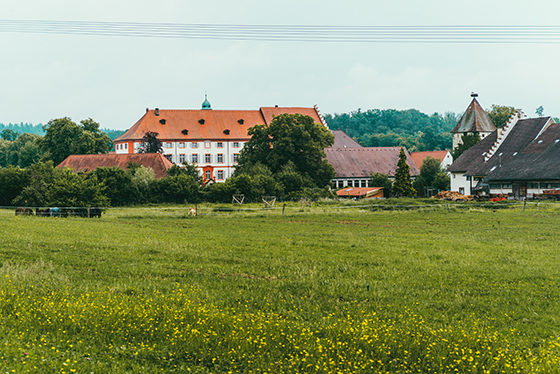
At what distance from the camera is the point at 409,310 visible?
12.4m

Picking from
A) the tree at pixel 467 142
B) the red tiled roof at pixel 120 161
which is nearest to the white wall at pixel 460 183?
the tree at pixel 467 142

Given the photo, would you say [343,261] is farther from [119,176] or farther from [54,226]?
[119,176]

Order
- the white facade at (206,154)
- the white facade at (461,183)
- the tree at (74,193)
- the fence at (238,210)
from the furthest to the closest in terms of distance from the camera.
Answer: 1. the white facade at (206,154)
2. the white facade at (461,183)
3. the tree at (74,193)
4. the fence at (238,210)

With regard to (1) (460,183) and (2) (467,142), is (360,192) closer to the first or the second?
(1) (460,183)

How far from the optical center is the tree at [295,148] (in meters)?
73.4

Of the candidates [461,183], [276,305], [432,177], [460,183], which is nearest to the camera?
[276,305]

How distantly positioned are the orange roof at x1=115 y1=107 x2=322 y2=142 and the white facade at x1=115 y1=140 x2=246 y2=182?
1150 millimetres

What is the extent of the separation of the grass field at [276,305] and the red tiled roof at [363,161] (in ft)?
223

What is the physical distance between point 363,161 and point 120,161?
41.2m

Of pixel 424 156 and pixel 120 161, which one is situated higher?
pixel 424 156

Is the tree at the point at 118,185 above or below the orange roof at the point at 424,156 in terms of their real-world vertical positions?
below

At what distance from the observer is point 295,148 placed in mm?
74812

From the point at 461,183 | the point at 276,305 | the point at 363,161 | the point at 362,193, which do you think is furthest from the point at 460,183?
the point at 276,305

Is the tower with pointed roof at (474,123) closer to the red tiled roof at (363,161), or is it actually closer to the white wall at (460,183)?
the red tiled roof at (363,161)
